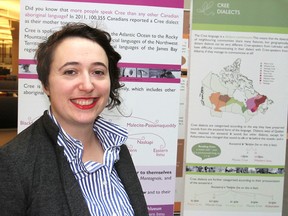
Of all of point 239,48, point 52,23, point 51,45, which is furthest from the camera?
point 239,48

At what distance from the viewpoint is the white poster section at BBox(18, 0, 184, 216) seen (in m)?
2.47

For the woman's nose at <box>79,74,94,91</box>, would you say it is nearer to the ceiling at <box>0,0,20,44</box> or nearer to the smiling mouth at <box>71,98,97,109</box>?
the smiling mouth at <box>71,98,97,109</box>

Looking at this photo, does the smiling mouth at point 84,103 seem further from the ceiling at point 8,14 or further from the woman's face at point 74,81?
the ceiling at point 8,14

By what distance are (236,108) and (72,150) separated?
1.75 meters

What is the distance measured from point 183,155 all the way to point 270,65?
97cm

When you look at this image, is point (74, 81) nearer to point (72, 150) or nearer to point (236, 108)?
point (72, 150)

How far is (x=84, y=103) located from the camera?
1404mm

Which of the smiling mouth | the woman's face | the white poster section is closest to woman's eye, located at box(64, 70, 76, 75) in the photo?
the woman's face

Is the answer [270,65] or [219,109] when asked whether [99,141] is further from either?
[270,65]

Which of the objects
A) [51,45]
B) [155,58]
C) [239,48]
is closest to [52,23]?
[155,58]

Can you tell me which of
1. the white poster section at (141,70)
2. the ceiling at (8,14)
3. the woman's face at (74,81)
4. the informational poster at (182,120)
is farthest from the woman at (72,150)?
the ceiling at (8,14)

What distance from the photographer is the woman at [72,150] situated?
1.14 meters

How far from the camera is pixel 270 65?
277cm

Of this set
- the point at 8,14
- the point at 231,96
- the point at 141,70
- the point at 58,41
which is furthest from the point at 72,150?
the point at 8,14
